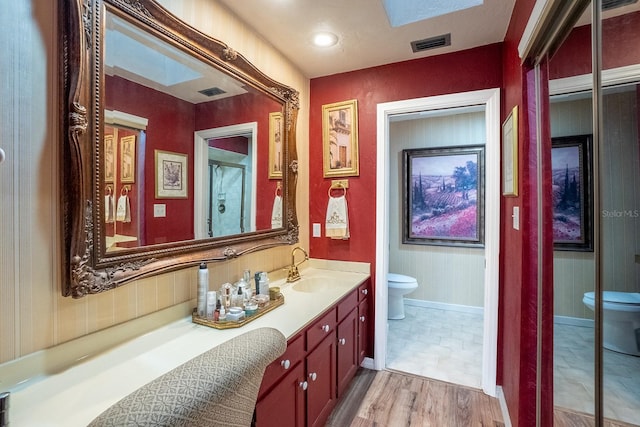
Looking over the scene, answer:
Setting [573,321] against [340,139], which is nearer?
[573,321]

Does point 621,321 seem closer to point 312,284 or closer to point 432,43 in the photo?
point 312,284

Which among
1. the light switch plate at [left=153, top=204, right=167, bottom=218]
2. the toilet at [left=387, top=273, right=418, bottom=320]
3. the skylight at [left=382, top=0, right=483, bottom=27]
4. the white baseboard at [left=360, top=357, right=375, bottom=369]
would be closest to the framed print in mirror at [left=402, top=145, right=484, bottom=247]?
the toilet at [left=387, top=273, right=418, bottom=320]

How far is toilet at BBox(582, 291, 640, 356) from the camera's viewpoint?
805 mm

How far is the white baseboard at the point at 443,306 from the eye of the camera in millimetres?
3686

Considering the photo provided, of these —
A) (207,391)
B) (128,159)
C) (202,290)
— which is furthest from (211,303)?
(207,391)

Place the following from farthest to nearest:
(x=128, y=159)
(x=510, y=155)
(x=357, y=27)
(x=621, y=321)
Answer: (x=357, y=27) → (x=510, y=155) → (x=128, y=159) → (x=621, y=321)

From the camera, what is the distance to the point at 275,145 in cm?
221

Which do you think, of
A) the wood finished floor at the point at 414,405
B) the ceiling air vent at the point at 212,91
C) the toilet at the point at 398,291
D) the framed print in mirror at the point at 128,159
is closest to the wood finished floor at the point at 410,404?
the wood finished floor at the point at 414,405

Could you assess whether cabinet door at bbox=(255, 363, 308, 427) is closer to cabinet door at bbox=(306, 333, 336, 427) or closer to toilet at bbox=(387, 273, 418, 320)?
cabinet door at bbox=(306, 333, 336, 427)

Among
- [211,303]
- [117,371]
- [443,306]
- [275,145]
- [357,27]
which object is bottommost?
[443,306]

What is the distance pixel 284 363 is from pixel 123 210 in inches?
36.5

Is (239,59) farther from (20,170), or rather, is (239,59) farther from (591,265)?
(591,265)

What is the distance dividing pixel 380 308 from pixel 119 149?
2067 mm

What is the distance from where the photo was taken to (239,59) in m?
1.81
